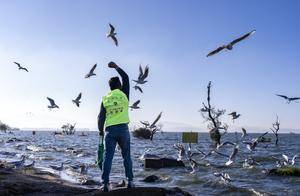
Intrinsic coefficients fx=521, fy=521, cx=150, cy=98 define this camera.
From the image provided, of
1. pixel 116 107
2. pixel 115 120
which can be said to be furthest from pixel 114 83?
pixel 115 120

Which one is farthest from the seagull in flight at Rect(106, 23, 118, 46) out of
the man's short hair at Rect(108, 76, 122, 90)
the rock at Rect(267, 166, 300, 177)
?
the rock at Rect(267, 166, 300, 177)

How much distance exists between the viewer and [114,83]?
10.2m

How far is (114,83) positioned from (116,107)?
506 millimetres

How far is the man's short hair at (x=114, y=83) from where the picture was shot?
10.2 m

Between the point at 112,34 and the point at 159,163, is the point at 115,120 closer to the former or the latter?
the point at 112,34

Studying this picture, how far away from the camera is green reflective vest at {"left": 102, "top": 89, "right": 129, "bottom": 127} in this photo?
32.9ft

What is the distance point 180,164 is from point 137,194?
18541 millimetres

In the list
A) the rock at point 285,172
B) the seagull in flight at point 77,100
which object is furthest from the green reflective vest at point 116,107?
the rock at point 285,172

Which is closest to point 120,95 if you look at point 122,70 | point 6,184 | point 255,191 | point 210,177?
point 122,70

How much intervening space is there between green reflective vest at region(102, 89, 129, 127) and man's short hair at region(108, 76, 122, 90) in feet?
0.44

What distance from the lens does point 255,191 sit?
753 inches

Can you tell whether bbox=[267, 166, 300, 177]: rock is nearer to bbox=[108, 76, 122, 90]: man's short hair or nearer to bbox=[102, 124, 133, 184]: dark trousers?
bbox=[102, 124, 133, 184]: dark trousers

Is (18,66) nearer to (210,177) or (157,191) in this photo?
(210,177)

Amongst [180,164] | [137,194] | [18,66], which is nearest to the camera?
[137,194]
